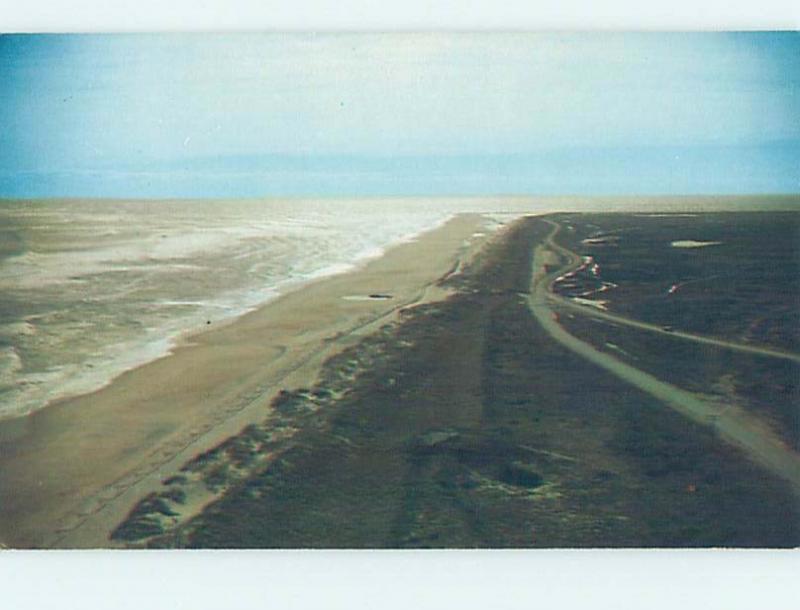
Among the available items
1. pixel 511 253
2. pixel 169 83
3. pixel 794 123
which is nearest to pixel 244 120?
pixel 169 83

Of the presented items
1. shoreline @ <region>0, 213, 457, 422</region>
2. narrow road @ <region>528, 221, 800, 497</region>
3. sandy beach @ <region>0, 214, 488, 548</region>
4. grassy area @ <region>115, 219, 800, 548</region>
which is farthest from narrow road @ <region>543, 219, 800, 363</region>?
shoreline @ <region>0, 213, 457, 422</region>

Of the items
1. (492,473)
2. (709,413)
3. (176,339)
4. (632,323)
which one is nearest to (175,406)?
(176,339)

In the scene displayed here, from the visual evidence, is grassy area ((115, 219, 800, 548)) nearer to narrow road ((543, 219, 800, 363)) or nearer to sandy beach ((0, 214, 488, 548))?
sandy beach ((0, 214, 488, 548))

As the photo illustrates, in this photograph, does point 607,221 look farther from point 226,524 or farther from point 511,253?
point 226,524

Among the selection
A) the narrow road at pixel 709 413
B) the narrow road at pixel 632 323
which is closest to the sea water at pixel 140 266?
the narrow road at pixel 632 323

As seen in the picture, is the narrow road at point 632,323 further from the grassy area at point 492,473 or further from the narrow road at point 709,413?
the grassy area at point 492,473

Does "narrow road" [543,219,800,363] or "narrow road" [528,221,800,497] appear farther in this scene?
"narrow road" [543,219,800,363]
